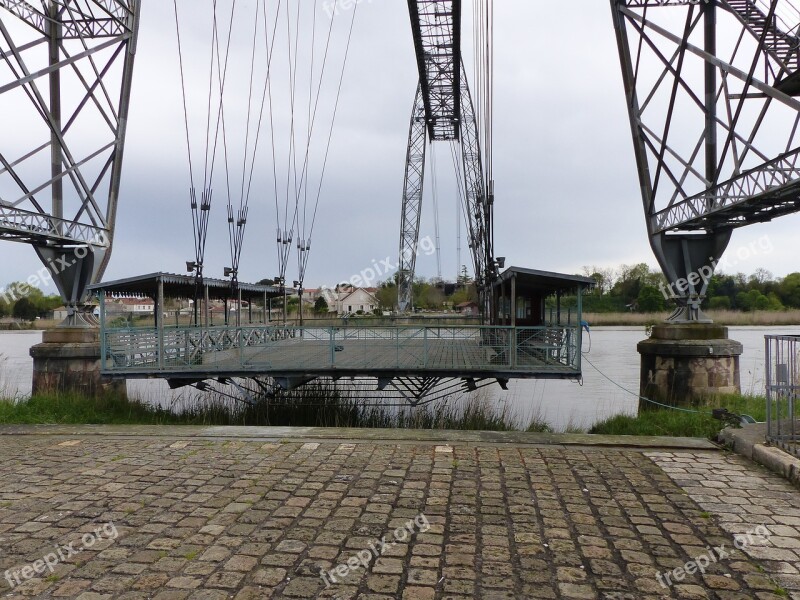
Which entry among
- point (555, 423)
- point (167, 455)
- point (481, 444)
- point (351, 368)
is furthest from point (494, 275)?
point (167, 455)

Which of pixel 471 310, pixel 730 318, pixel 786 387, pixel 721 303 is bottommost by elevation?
pixel 786 387

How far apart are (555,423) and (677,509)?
30.7 ft

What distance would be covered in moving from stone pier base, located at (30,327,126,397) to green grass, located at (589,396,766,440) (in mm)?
12278

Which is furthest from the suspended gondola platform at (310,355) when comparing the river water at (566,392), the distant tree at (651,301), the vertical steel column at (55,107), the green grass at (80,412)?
the distant tree at (651,301)

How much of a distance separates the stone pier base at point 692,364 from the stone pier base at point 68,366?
534 inches

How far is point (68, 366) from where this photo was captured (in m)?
14.5

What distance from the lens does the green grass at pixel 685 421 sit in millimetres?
9383

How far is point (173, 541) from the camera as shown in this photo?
4.14m

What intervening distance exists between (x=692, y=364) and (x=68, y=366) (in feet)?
50.1

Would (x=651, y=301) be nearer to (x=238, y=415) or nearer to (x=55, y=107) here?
(x=238, y=415)

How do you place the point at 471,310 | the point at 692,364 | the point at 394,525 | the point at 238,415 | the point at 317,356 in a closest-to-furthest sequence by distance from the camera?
the point at 394,525 → the point at 692,364 → the point at 238,415 → the point at 317,356 → the point at 471,310

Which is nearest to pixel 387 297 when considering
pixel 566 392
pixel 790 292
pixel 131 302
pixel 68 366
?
pixel 131 302

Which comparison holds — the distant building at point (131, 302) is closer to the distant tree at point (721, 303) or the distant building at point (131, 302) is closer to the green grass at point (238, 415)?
the green grass at point (238, 415)

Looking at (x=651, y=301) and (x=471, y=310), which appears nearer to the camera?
(x=471, y=310)
